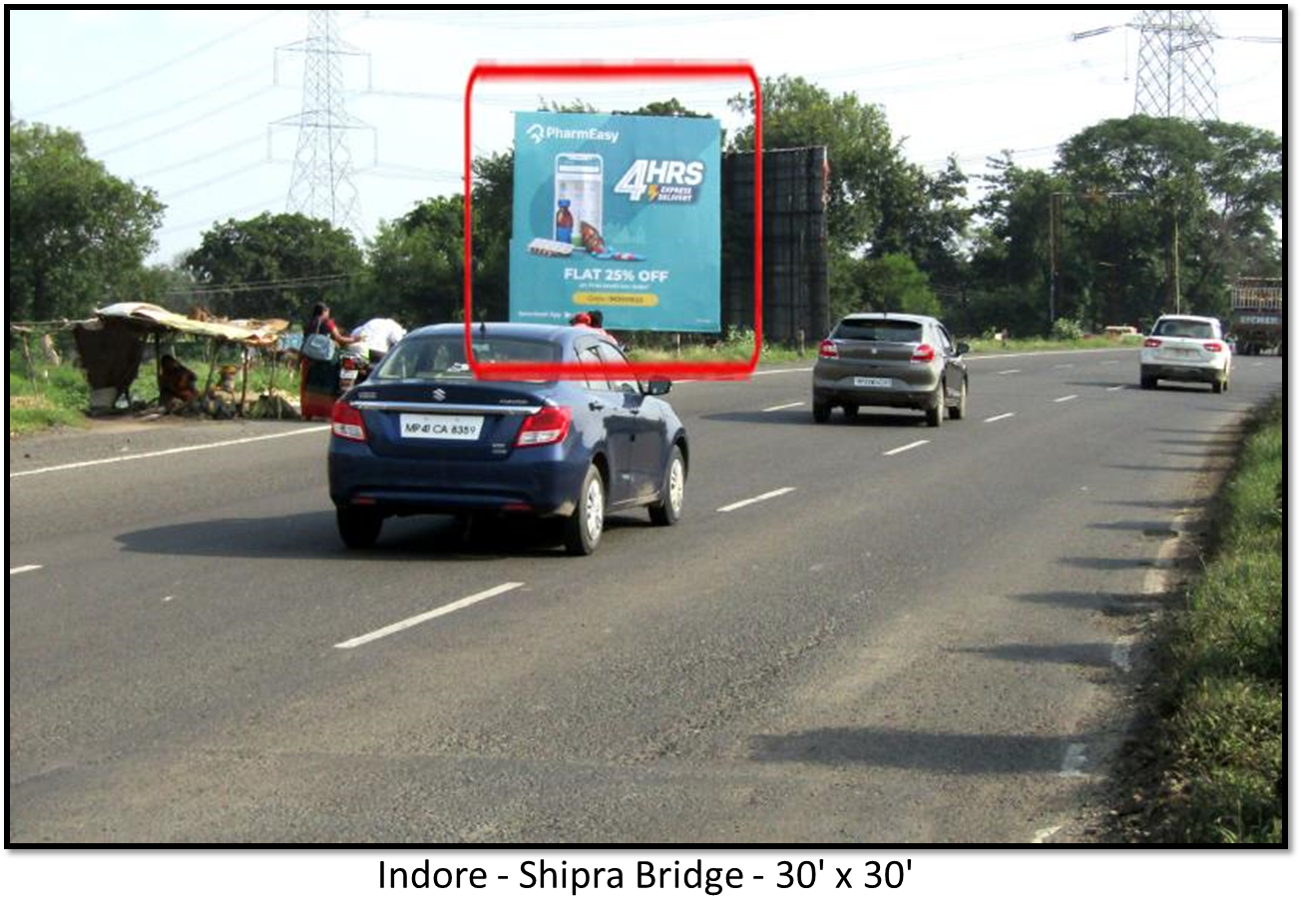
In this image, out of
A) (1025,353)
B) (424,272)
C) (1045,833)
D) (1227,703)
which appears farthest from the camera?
(424,272)

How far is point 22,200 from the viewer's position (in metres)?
75.1

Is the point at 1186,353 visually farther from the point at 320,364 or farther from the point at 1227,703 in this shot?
the point at 1227,703

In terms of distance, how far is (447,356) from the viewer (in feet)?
43.1

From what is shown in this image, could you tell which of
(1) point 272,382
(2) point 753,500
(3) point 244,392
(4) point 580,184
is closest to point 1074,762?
(4) point 580,184

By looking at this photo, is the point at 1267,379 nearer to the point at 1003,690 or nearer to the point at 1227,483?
the point at 1227,483

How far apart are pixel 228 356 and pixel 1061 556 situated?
20.3 metres

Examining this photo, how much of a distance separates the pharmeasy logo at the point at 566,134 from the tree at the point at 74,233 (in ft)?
212

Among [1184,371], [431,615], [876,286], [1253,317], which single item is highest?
[876,286]

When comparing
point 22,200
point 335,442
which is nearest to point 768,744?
point 335,442

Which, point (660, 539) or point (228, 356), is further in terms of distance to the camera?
point (228, 356)

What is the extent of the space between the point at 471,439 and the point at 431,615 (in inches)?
87.0

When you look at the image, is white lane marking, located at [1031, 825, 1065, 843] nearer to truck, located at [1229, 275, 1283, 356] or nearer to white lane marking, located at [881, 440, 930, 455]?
white lane marking, located at [881, 440, 930, 455]

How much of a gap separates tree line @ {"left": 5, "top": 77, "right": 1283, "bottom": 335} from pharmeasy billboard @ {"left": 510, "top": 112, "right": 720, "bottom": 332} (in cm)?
1980

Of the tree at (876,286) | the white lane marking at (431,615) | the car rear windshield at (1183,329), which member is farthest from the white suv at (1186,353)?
the white lane marking at (431,615)
